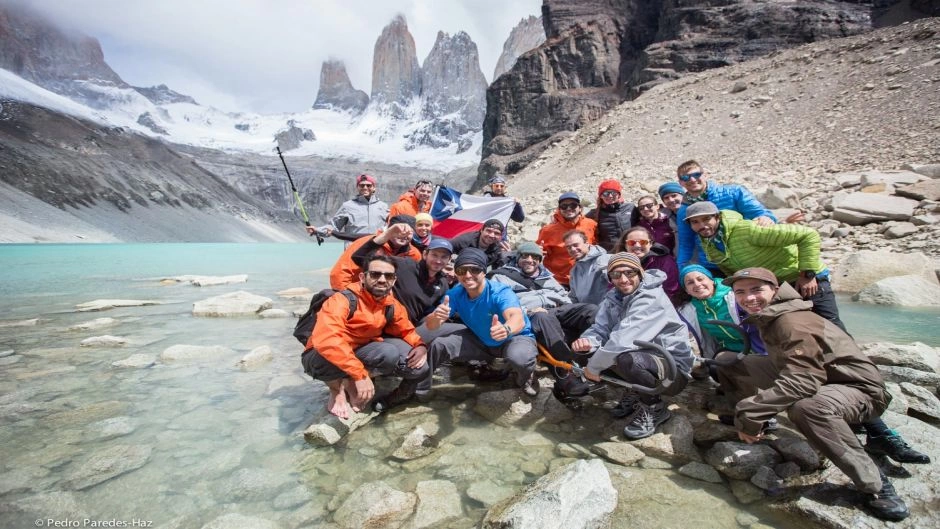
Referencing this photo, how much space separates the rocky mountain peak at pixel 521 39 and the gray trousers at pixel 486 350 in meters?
175

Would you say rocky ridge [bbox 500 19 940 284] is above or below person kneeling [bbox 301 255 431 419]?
above

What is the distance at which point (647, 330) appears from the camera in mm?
3570

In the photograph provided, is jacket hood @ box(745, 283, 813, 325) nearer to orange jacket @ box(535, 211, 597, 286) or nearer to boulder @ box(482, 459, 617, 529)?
boulder @ box(482, 459, 617, 529)

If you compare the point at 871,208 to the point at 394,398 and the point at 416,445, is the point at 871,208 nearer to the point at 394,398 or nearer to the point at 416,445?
the point at 394,398

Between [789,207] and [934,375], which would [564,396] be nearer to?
[934,375]

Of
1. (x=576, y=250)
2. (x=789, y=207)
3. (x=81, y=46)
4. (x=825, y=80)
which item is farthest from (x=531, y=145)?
(x=81, y=46)

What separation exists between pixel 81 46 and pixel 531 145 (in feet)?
827

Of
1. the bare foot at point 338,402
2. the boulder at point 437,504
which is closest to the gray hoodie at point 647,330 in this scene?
the boulder at point 437,504

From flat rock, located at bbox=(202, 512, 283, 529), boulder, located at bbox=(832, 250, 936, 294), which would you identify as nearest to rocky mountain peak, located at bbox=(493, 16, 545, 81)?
boulder, located at bbox=(832, 250, 936, 294)

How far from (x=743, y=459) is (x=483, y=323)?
91.0 inches

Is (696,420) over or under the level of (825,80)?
under

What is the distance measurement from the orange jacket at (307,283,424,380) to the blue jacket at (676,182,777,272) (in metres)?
3.02

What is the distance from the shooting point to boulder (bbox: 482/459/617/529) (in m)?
2.45

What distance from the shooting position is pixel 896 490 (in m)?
2.62
